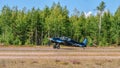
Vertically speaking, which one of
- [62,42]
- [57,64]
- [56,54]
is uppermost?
[62,42]

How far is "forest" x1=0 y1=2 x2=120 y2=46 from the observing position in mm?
95625


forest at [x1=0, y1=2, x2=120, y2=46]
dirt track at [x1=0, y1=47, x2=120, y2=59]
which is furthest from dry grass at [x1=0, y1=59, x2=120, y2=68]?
forest at [x1=0, y1=2, x2=120, y2=46]

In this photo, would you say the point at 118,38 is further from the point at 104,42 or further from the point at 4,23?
the point at 4,23

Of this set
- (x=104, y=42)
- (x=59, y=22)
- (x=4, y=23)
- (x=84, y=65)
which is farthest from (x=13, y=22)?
(x=84, y=65)

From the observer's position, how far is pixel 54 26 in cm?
9512

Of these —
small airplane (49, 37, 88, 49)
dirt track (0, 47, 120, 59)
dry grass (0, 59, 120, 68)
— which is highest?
small airplane (49, 37, 88, 49)

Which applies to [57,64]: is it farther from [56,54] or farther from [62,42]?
[62,42]

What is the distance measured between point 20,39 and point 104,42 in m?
19.8

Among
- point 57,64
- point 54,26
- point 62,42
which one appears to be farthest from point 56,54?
point 54,26

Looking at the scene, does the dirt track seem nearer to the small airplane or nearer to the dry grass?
the dry grass

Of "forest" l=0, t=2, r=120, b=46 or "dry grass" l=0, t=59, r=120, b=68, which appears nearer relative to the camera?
"dry grass" l=0, t=59, r=120, b=68

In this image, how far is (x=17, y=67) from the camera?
1039 inches

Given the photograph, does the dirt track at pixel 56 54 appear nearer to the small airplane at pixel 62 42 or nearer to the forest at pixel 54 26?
the small airplane at pixel 62 42

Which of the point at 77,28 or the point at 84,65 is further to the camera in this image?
the point at 77,28
